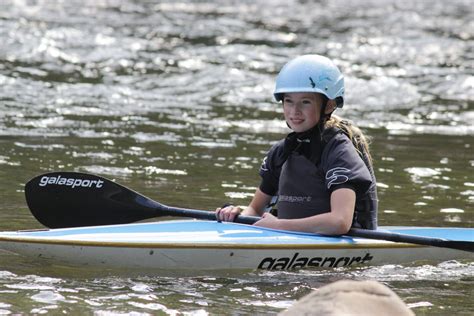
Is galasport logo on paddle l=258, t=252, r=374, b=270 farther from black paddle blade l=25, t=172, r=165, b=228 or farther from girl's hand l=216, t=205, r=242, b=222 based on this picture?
black paddle blade l=25, t=172, r=165, b=228

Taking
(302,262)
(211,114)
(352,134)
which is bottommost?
(302,262)

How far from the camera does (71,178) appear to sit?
676 cm

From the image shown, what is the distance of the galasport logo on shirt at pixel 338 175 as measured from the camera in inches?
237

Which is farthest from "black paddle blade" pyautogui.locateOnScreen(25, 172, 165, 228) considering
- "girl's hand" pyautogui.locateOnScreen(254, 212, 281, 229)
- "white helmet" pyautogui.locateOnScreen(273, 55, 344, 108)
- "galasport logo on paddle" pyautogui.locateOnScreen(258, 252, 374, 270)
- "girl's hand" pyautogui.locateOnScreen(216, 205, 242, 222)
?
"white helmet" pyautogui.locateOnScreen(273, 55, 344, 108)

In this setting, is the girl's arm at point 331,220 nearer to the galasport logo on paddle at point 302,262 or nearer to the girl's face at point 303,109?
the galasport logo on paddle at point 302,262

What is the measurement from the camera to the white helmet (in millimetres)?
6168

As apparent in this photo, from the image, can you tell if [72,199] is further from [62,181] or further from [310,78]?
[310,78]

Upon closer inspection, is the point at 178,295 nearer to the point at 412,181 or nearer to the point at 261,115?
the point at 412,181

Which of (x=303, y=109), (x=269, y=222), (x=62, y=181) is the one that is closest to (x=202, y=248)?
(x=269, y=222)

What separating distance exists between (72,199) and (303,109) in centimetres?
162

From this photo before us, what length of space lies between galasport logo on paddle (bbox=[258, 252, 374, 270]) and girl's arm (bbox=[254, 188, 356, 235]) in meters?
0.16

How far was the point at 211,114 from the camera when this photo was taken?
12914mm

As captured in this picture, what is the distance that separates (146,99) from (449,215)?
6.39 meters

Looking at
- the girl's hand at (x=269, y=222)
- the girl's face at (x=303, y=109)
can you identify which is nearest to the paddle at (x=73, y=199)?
the girl's hand at (x=269, y=222)
